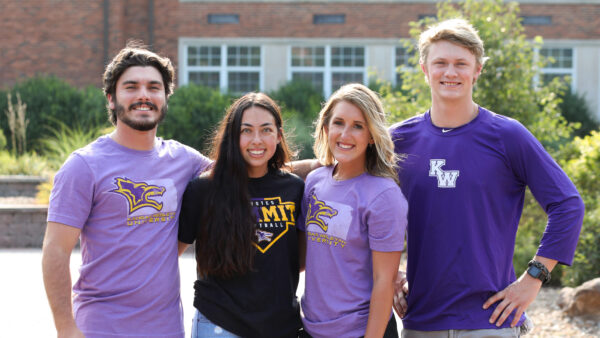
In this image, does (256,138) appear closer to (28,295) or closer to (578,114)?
(28,295)

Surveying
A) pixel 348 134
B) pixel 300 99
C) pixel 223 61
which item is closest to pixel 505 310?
pixel 348 134

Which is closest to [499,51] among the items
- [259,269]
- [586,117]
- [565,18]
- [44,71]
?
[259,269]

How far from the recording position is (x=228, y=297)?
111 inches

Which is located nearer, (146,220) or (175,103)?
(146,220)

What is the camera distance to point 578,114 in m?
18.5

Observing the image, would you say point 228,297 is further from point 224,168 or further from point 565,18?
point 565,18

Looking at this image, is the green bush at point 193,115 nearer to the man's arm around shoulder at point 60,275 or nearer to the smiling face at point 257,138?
the smiling face at point 257,138

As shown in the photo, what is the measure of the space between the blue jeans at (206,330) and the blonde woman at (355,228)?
1.16 ft

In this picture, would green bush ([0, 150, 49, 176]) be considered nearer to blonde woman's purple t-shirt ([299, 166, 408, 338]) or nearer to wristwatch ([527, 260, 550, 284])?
blonde woman's purple t-shirt ([299, 166, 408, 338])

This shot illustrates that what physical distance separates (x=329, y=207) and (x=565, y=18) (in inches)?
770

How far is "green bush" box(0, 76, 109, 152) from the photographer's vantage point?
651 inches

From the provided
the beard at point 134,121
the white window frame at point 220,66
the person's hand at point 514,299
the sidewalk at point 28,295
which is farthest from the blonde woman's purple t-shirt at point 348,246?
the white window frame at point 220,66

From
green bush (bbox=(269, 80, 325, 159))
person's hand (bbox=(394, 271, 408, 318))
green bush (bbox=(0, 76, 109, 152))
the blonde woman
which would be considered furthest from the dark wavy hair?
green bush (bbox=(0, 76, 109, 152))

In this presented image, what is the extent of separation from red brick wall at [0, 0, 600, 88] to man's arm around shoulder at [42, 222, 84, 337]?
1804cm
